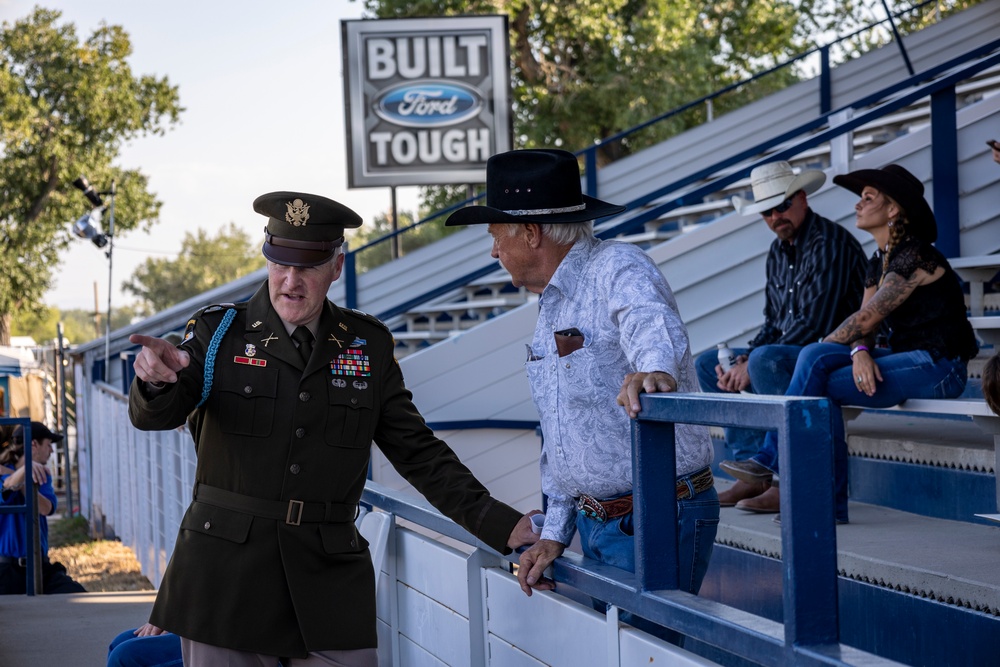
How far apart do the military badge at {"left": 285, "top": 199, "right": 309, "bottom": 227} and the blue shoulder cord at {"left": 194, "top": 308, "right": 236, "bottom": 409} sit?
0.27 metres

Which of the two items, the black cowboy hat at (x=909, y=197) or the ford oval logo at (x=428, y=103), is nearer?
the black cowboy hat at (x=909, y=197)

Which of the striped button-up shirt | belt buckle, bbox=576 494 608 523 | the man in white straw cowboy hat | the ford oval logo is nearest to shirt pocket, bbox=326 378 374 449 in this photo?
belt buckle, bbox=576 494 608 523

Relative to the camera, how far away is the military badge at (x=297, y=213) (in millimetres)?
2840

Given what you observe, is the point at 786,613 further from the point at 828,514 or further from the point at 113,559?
the point at 113,559

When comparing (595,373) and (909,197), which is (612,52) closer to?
(909,197)

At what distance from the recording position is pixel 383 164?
43.1 ft

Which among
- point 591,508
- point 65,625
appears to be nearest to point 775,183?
point 591,508

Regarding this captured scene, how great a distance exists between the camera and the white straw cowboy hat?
17.3ft

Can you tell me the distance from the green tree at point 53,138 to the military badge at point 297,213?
25.9 meters

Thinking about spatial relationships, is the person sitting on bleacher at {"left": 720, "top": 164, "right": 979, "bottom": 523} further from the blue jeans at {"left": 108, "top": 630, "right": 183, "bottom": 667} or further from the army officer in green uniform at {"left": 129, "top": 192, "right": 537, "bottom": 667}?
the blue jeans at {"left": 108, "top": 630, "right": 183, "bottom": 667}

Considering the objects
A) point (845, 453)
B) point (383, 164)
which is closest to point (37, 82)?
point (383, 164)

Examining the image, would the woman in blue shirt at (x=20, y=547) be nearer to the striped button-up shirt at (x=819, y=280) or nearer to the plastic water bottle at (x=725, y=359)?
the plastic water bottle at (x=725, y=359)

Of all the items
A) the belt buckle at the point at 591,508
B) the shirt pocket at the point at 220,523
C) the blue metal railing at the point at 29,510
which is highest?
the belt buckle at the point at 591,508

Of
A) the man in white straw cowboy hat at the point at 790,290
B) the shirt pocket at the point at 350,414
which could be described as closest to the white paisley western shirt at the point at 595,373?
the shirt pocket at the point at 350,414
